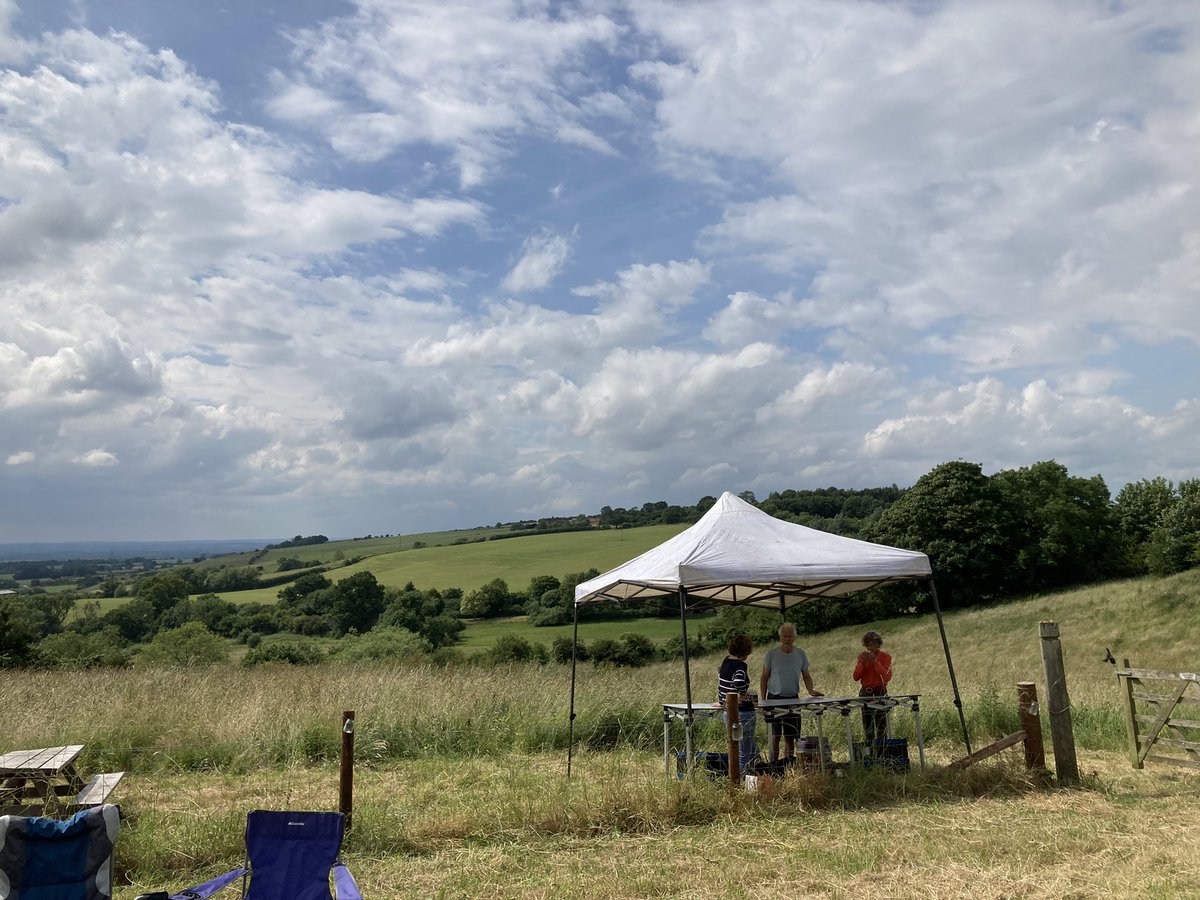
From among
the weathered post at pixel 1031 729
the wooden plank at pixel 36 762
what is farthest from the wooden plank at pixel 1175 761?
the wooden plank at pixel 36 762

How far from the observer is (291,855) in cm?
451

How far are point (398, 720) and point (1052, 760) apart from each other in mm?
7058

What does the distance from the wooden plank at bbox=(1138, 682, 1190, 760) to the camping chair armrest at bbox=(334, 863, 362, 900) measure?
798 centimetres

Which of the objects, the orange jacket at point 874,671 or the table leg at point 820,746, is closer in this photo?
the table leg at point 820,746

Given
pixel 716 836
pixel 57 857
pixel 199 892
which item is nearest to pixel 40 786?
pixel 57 857

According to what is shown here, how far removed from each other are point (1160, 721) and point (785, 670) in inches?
149

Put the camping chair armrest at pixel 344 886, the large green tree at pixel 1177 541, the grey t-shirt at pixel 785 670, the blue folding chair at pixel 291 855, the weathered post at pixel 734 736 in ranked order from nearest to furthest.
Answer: the camping chair armrest at pixel 344 886 → the blue folding chair at pixel 291 855 → the weathered post at pixel 734 736 → the grey t-shirt at pixel 785 670 → the large green tree at pixel 1177 541

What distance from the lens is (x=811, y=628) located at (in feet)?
128

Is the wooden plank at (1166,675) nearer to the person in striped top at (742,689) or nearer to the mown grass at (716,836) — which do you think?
the mown grass at (716,836)

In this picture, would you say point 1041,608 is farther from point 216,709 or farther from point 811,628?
point 216,709

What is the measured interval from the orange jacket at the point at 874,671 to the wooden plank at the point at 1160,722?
2677mm

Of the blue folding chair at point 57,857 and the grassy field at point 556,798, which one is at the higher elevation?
the blue folding chair at point 57,857

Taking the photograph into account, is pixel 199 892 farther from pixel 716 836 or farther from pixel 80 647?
pixel 80 647

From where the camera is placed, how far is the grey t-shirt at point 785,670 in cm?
828
